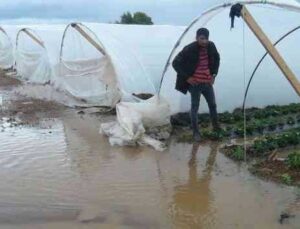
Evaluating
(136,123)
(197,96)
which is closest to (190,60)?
(197,96)

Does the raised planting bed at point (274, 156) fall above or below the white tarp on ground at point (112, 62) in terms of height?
below

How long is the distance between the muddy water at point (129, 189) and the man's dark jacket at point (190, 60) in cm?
114

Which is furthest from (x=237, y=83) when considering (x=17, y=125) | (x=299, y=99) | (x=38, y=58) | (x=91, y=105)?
(x=38, y=58)

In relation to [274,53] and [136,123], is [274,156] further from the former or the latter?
[136,123]

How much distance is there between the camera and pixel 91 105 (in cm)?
1252

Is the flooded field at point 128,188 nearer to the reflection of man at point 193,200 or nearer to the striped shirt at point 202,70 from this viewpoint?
the reflection of man at point 193,200

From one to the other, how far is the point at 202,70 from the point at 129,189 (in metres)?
3.07

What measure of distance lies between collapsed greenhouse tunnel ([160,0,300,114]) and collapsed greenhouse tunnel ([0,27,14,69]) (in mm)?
15796

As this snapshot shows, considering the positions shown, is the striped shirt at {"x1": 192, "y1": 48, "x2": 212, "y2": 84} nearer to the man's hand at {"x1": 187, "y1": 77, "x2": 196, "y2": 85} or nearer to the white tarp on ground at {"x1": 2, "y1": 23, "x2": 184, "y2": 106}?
the man's hand at {"x1": 187, "y1": 77, "x2": 196, "y2": 85}

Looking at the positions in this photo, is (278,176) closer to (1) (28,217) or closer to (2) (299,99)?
(1) (28,217)

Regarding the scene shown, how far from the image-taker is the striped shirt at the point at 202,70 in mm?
8531

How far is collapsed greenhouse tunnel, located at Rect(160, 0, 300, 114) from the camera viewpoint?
1034 cm

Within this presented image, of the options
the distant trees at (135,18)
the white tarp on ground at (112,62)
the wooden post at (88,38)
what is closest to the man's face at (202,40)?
the white tarp on ground at (112,62)

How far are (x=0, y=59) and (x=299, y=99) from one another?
17.8 metres
